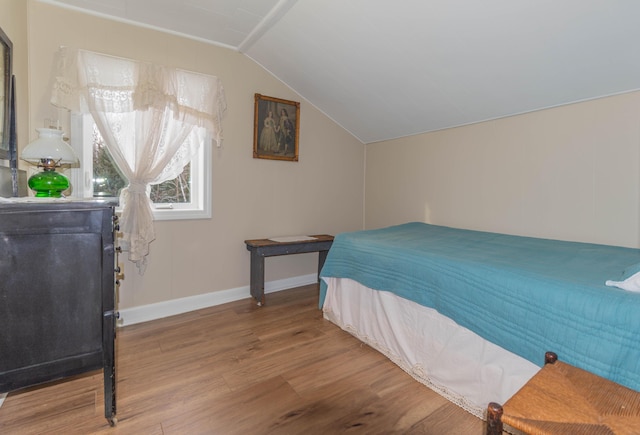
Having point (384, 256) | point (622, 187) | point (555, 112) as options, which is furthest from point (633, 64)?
point (384, 256)

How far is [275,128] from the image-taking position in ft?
10.8

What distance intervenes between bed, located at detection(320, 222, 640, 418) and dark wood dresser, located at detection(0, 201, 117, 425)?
1577mm

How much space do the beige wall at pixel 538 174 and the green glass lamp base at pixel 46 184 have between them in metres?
3.00

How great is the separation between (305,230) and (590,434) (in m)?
3.01

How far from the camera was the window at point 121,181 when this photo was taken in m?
2.42

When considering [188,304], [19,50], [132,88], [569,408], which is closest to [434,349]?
[569,408]

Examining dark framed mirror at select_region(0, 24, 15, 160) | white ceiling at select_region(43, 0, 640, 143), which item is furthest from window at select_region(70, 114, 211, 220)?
white ceiling at select_region(43, 0, 640, 143)

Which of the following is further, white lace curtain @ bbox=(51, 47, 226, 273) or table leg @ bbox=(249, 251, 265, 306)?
table leg @ bbox=(249, 251, 265, 306)

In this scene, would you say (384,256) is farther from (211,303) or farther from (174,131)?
(174,131)

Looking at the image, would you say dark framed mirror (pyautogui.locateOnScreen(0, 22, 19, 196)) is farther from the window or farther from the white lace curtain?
the window

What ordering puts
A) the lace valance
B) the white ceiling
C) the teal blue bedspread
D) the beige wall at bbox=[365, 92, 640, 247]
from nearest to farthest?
the teal blue bedspread < the white ceiling < the beige wall at bbox=[365, 92, 640, 247] < the lace valance

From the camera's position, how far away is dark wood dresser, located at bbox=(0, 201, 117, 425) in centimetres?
122

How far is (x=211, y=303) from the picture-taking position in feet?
9.83

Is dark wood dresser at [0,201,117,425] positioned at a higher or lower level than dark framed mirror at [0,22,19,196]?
lower
